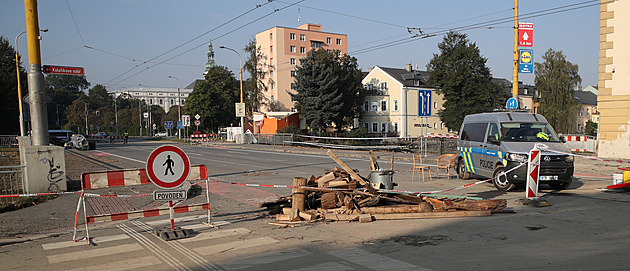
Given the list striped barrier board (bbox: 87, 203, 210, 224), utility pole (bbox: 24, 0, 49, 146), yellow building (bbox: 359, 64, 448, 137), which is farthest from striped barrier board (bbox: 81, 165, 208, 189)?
yellow building (bbox: 359, 64, 448, 137)

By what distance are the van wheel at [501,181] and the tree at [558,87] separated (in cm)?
5386

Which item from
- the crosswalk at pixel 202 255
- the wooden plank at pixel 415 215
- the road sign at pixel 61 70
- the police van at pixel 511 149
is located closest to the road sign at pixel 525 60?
the police van at pixel 511 149

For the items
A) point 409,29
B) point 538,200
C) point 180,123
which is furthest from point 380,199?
point 180,123

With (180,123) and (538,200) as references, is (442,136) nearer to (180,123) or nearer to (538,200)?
(538,200)

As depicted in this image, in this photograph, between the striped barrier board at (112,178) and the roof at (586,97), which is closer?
the striped barrier board at (112,178)

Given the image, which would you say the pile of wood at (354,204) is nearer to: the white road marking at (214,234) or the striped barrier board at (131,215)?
the white road marking at (214,234)

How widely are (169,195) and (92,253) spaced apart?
1.36 m

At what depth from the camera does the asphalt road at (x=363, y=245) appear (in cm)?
515

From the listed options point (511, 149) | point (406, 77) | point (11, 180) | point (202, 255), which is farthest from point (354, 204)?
point (406, 77)

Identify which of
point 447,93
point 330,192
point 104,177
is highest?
point 447,93

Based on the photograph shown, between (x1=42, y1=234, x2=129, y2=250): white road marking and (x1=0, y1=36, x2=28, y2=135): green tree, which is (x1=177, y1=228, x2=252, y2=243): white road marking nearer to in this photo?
(x1=42, y1=234, x2=129, y2=250): white road marking

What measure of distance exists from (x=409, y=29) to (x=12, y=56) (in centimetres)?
4686

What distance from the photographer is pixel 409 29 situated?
2242 centimetres

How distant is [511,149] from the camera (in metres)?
10.8
